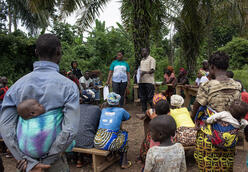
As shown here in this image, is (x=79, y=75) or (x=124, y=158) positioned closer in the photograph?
(x=124, y=158)

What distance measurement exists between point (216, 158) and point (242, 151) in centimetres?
230

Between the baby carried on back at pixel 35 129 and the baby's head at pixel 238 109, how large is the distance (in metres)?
1.63

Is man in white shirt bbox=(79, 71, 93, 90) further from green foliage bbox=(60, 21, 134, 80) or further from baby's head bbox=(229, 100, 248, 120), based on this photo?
baby's head bbox=(229, 100, 248, 120)

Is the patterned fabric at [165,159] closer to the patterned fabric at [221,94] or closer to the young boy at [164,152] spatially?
the young boy at [164,152]

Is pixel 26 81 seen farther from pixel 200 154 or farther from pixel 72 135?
pixel 200 154

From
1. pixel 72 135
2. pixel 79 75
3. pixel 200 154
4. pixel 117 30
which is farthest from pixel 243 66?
pixel 72 135

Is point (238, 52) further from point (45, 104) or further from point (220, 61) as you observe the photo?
point (45, 104)

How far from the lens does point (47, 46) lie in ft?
5.50

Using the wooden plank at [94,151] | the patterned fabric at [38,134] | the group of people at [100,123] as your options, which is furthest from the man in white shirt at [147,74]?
the patterned fabric at [38,134]

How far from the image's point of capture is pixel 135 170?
143 inches

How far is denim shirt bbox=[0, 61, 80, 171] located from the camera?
159 cm

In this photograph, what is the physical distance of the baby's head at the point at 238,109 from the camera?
2.13 metres

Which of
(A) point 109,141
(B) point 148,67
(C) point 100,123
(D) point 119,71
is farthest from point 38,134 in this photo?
(D) point 119,71

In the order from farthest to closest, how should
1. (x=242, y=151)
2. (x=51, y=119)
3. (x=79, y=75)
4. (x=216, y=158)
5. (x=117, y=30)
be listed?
1. (x=117, y=30)
2. (x=79, y=75)
3. (x=242, y=151)
4. (x=216, y=158)
5. (x=51, y=119)
